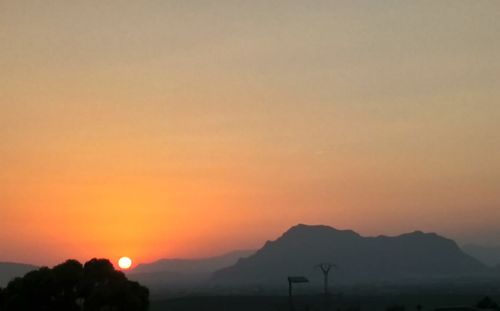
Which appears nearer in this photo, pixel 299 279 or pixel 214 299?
pixel 299 279

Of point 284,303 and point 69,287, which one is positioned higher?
point 284,303

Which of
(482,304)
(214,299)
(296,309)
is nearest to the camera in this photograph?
(482,304)

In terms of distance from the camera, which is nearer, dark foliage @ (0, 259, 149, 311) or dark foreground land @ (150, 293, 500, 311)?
dark foliage @ (0, 259, 149, 311)

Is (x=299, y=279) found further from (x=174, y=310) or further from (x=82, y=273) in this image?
(x=174, y=310)

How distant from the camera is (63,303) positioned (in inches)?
2172

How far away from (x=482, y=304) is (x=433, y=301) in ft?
123

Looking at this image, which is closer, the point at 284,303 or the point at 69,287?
the point at 69,287

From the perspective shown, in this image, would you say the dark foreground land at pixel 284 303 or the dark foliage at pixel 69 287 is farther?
the dark foreground land at pixel 284 303

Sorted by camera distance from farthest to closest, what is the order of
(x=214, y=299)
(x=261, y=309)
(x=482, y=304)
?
1. (x=214, y=299)
2. (x=261, y=309)
3. (x=482, y=304)

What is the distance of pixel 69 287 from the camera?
181 ft

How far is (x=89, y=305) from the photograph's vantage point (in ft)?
175

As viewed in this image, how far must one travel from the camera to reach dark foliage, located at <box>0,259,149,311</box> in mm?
54406

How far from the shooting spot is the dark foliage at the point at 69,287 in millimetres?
54406

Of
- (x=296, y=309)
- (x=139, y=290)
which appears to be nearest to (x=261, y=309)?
(x=296, y=309)
